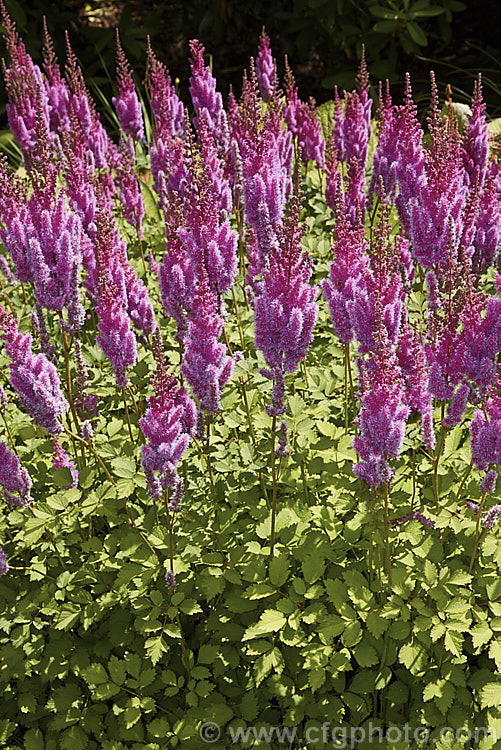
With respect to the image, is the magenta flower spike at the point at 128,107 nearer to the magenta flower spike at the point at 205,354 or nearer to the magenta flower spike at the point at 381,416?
the magenta flower spike at the point at 205,354

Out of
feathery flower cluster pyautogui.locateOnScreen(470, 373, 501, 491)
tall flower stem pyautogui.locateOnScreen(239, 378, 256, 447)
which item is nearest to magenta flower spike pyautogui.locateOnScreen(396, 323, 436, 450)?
feathery flower cluster pyautogui.locateOnScreen(470, 373, 501, 491)

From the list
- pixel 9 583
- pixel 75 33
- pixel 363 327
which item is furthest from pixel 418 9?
pixel 9 583

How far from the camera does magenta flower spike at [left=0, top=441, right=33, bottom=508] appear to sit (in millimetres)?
2492

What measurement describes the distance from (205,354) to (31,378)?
62 cm

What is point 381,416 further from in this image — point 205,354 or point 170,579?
point 170,579

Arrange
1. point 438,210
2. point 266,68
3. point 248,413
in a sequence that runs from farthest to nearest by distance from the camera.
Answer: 1. point 266,68
2. point 248,413
3. point 438,210

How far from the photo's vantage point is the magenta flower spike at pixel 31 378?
2.35 m

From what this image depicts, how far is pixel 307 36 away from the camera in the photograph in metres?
7.99

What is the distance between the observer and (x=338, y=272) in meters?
2.54

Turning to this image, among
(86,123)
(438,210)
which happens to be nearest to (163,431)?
(438,210)

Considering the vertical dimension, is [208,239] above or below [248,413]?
above

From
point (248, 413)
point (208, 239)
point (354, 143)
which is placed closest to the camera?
point (208, 239)

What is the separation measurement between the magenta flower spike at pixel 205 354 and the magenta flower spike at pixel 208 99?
6.78 ft

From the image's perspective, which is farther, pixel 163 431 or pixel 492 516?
pixel 492 516
